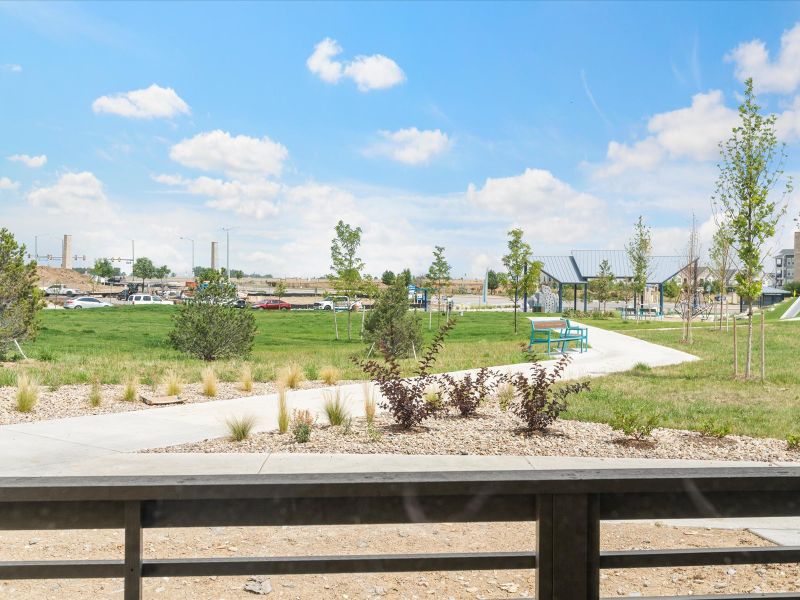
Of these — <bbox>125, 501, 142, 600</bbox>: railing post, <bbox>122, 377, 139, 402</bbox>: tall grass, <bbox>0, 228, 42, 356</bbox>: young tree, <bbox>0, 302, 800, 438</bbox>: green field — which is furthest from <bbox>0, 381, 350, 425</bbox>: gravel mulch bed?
<bbox>125, 501, 142, 600</bbox>: railing post

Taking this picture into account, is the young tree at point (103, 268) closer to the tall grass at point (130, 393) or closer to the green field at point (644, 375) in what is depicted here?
the green field at point (644, 375)

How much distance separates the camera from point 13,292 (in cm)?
1739

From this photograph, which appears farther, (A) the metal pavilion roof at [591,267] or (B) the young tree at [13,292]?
(A) the metal pavilion roof at [591,267]

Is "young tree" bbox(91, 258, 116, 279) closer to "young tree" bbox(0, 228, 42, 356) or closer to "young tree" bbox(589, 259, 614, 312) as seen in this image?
"young tree" bbox(589, 259, 614, 312)

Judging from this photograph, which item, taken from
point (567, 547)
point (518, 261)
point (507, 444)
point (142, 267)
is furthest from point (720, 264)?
point (142, 267)

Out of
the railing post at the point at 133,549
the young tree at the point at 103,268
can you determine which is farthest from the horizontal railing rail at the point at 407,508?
the young tree at the point at 103,268

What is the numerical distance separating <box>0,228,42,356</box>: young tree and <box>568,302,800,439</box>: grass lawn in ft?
43.7

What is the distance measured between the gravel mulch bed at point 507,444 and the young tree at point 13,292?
11069mm

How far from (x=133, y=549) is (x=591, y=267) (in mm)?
64522

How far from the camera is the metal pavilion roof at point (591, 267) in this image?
60688mm

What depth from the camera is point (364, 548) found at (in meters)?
5.17

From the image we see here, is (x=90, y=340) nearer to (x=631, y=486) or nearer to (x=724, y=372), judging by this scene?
(x=724, y=372)

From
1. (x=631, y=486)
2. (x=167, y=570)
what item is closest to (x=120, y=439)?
(x=167, y=570)

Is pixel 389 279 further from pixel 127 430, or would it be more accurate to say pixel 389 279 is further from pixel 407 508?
pixel 407 508
